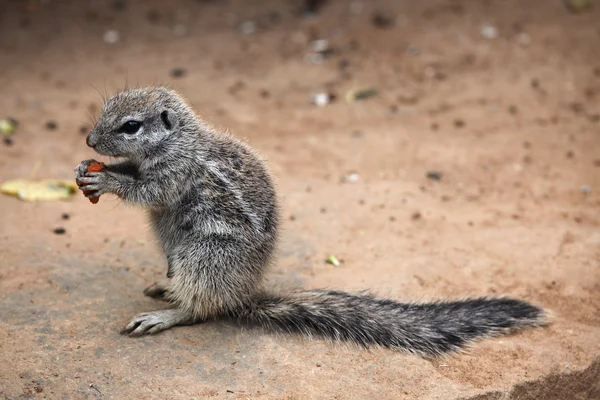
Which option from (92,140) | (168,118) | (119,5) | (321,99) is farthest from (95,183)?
(119,5)

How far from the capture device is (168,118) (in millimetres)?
4762

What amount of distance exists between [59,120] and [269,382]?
501cm

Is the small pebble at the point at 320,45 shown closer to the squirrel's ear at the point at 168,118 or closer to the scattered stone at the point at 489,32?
the scattered stone at the point at 489,32

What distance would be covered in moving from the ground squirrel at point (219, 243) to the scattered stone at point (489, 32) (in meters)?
6.33

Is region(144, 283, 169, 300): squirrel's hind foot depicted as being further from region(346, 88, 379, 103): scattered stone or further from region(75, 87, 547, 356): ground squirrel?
region(346, 88, 379, 103): scattered stone

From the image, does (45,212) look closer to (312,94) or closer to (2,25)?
(312,94)

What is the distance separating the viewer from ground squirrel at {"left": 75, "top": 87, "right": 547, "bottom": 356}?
4.61 meters

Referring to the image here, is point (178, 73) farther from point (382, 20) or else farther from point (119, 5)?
point (382, 20)

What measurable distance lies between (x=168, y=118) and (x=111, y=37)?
5.94 metres

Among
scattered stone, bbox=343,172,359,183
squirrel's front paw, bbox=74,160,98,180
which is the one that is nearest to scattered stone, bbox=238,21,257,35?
scattered stone, bbox=343,172,359,183

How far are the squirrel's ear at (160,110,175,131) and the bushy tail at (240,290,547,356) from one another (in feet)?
4.16

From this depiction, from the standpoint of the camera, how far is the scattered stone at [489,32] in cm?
1031

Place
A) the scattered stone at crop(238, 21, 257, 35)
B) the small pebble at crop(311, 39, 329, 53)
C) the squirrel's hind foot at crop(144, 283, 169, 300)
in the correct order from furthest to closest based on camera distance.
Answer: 1. the scattered stone at crop(238, 21, 257, 35)
2. the small pebble at crop(311, 39, 329, 53)
3. the squirrel's hind foot at crop(144, 283, 169, 300)

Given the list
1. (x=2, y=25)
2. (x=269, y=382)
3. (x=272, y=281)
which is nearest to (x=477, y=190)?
(x=272, y=281)
